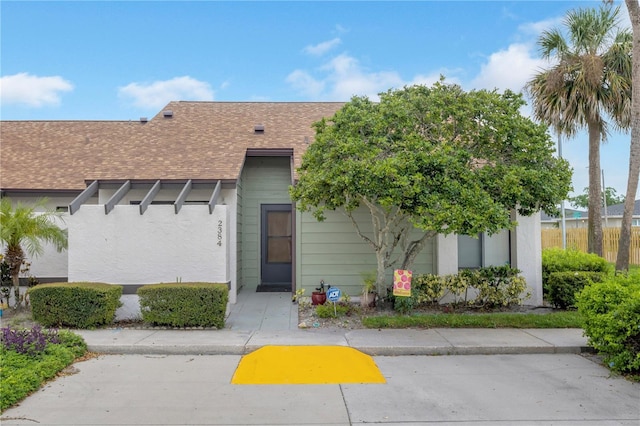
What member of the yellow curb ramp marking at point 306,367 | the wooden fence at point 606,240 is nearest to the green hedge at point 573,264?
the yellow curb ramp marking at point 306,367

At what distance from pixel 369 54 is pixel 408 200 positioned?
6.80 metres

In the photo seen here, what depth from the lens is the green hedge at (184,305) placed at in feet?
26.8

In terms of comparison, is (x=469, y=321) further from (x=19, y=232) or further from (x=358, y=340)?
(x=19, y=232)

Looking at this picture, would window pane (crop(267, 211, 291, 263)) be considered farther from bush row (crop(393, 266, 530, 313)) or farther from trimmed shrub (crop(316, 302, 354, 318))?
bush row (crop(393, 266, 530, 313))

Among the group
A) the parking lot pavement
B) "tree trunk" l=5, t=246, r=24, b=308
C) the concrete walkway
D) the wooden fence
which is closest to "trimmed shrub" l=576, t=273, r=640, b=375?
the parking lot pavement

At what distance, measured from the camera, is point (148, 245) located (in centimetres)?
940

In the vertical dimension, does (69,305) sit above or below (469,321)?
above

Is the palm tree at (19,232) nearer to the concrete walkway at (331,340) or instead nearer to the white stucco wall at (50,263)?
the white stucco wall at (50,263)

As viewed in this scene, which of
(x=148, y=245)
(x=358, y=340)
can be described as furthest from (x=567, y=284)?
(x=148, y=245)

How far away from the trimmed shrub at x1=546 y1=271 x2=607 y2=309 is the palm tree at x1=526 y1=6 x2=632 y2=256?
184 inches

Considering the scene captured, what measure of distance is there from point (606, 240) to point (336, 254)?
18029mm

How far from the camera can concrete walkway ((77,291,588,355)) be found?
23.1 ft

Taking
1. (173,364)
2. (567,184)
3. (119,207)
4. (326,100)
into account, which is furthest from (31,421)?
(326,100)

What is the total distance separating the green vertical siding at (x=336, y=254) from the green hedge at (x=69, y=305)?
4.50m
